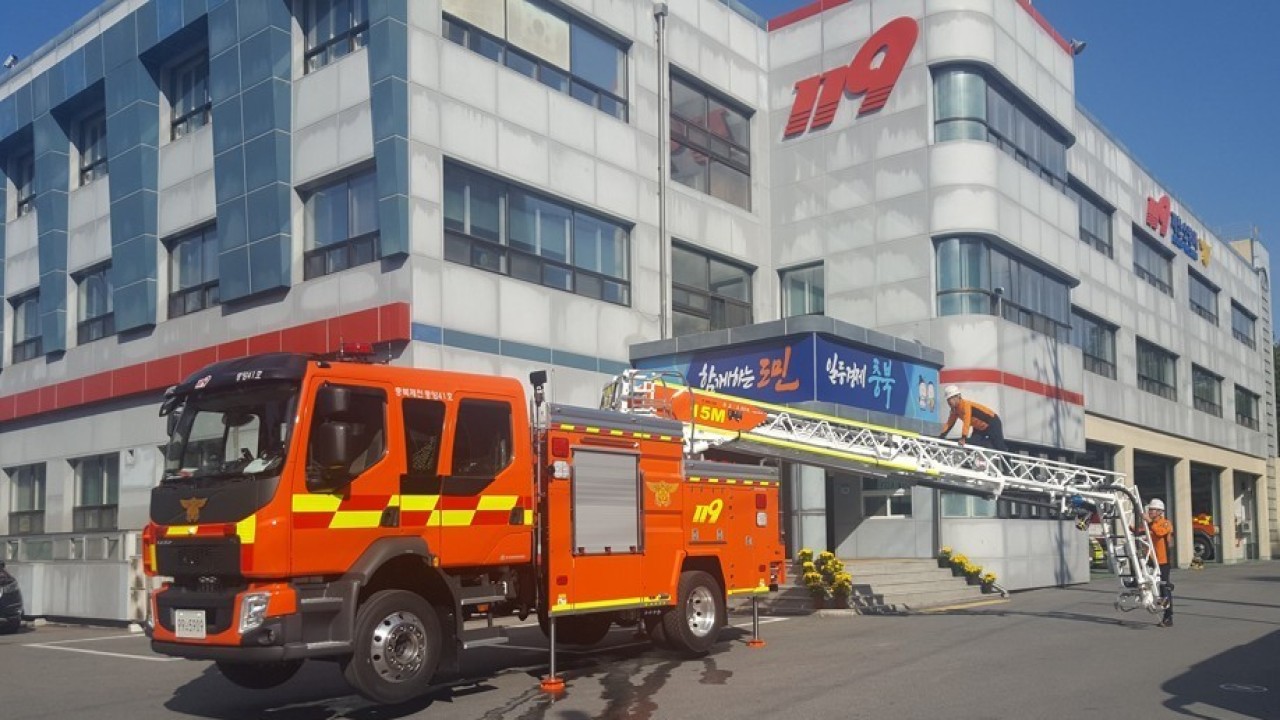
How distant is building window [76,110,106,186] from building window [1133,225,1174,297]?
30.2 meters

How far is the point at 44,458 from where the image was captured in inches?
1089

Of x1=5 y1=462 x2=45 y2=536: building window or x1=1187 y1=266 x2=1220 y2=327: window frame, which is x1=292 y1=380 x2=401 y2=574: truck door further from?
x1=1187 y1=266 x2=1220 y2=327: window frame

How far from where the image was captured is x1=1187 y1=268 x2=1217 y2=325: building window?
45.1m

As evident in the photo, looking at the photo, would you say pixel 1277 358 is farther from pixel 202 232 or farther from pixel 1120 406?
pixel 202 232

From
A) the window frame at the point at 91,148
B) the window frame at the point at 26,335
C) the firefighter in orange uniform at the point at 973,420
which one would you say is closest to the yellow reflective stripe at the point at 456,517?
the firefighter in orange uniform at the point at 973,420

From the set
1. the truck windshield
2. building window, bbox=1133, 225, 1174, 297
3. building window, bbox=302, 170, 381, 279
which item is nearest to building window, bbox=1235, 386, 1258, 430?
building window, bbox=1133, 225, 1174, 297

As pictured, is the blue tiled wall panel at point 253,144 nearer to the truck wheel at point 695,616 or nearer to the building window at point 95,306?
the building window at point 95,306

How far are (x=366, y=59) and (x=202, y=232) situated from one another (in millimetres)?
5922

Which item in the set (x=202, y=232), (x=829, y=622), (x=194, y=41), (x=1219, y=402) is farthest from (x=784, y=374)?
(x=1219, y=402)

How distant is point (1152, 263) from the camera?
40.6m

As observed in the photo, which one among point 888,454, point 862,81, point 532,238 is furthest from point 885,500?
point 862,81

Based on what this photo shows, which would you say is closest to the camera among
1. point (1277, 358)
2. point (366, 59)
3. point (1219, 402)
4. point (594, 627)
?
point (594, 627)

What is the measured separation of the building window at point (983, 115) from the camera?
26.2 m

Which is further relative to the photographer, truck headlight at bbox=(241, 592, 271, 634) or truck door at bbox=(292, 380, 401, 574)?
truck door at bbox=(292, 380, 401, 574)
